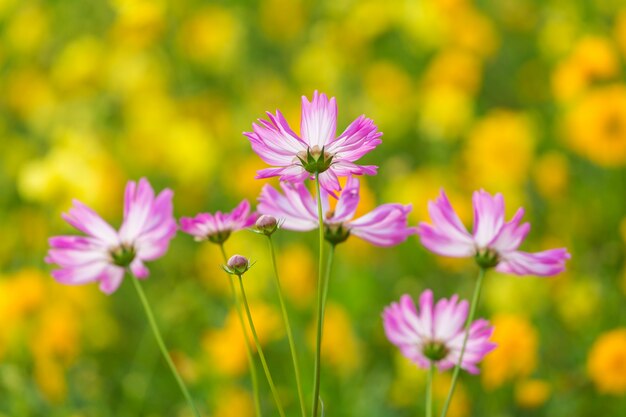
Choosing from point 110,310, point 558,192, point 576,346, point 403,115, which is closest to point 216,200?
point 110,310

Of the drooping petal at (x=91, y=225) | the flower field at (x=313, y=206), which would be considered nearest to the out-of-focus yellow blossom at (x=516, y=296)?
the flower field at (x=313, y=206)

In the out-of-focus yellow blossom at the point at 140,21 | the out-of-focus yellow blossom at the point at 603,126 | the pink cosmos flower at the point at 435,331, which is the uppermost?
the out-of-focus yellow blossom at the point at 140,21

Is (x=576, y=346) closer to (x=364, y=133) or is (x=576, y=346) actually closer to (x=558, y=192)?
(x=558, y=192)

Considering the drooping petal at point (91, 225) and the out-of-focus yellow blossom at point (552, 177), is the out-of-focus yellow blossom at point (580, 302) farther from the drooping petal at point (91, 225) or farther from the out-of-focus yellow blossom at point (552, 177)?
the drooping petal at point (91, 225)

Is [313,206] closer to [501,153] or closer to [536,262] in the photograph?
[536,262]

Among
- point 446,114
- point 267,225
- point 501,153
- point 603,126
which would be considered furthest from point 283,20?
point 267,225
